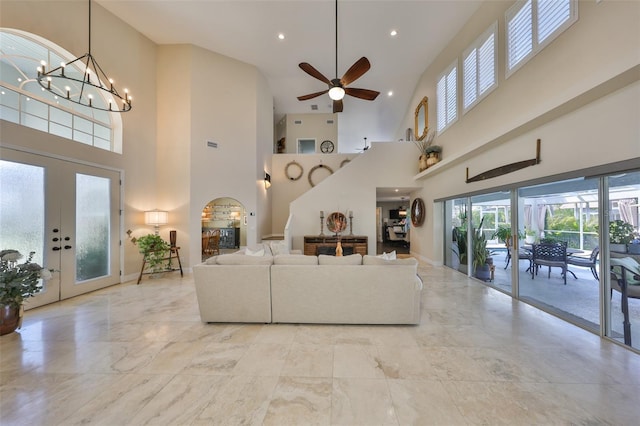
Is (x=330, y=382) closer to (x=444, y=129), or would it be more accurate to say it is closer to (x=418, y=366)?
(x=418, y=366)

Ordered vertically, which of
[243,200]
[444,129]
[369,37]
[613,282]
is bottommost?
[613,282]

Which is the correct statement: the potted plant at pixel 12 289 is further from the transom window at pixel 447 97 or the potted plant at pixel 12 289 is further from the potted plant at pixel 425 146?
the transom window at pixel 447 97

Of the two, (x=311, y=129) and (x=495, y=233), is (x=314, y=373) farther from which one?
(x=311, y=129)

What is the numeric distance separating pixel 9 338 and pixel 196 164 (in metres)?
4.32

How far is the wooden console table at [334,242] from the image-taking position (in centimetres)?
697

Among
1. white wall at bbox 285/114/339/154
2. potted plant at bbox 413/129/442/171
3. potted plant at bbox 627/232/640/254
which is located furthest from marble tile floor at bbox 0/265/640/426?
white wall at bbox 285/114/339/154

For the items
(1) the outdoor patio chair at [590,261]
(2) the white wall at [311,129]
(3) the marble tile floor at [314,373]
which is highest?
(2) the white wall at [311,129]

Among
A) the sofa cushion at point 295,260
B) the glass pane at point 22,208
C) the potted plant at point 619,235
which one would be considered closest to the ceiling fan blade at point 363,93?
the sofa cushion at point 295,260

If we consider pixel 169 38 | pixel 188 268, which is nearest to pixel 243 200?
pixel 188 268

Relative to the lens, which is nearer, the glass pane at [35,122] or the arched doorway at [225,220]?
the glass pane at [35,122]

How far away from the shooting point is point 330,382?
2004mm

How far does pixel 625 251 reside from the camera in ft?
8.35

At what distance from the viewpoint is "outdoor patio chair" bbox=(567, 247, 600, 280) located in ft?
9.25

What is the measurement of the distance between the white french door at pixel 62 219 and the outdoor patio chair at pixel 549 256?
7.82 m
